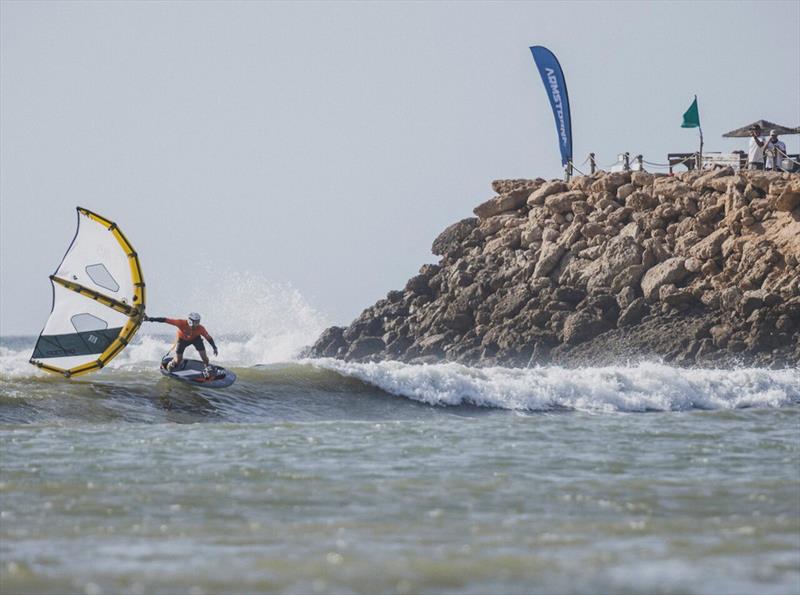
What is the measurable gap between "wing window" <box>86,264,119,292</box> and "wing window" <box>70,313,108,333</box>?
519 mm

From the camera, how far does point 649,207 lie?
2803 centimetres

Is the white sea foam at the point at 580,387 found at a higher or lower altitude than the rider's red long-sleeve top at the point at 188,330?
lower

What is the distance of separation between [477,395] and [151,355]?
12.6 m

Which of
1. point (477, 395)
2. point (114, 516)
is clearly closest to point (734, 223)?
point (477, 395)

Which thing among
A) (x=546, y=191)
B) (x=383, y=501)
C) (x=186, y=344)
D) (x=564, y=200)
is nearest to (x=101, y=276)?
(x=186, y=344)

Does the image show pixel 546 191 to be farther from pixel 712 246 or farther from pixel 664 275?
pixel 712 246

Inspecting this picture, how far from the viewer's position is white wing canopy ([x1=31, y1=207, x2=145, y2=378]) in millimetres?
17406

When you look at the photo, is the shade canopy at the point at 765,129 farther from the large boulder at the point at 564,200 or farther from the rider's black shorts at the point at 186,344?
the rider's black shorts at the point at 186,344

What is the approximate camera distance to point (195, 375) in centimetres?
1841

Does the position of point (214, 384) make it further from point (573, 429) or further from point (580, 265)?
point (580, 265)

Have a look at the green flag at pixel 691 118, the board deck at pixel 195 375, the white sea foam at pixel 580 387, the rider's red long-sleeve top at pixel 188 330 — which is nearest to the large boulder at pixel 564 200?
the green flag at pixel 691 118

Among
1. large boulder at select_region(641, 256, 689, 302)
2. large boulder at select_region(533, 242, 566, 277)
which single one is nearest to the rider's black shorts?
large boulder at select_region(641, 256, 689, 302)

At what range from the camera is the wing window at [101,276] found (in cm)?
1744

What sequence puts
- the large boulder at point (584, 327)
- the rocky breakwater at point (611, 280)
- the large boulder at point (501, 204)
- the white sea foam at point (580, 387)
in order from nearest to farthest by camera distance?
the white sea foam at point (580, 387) < the rocky breakwater at point (611, 280) < the large boulder at point (584, 327) < the large boulder at point (501, 204)
